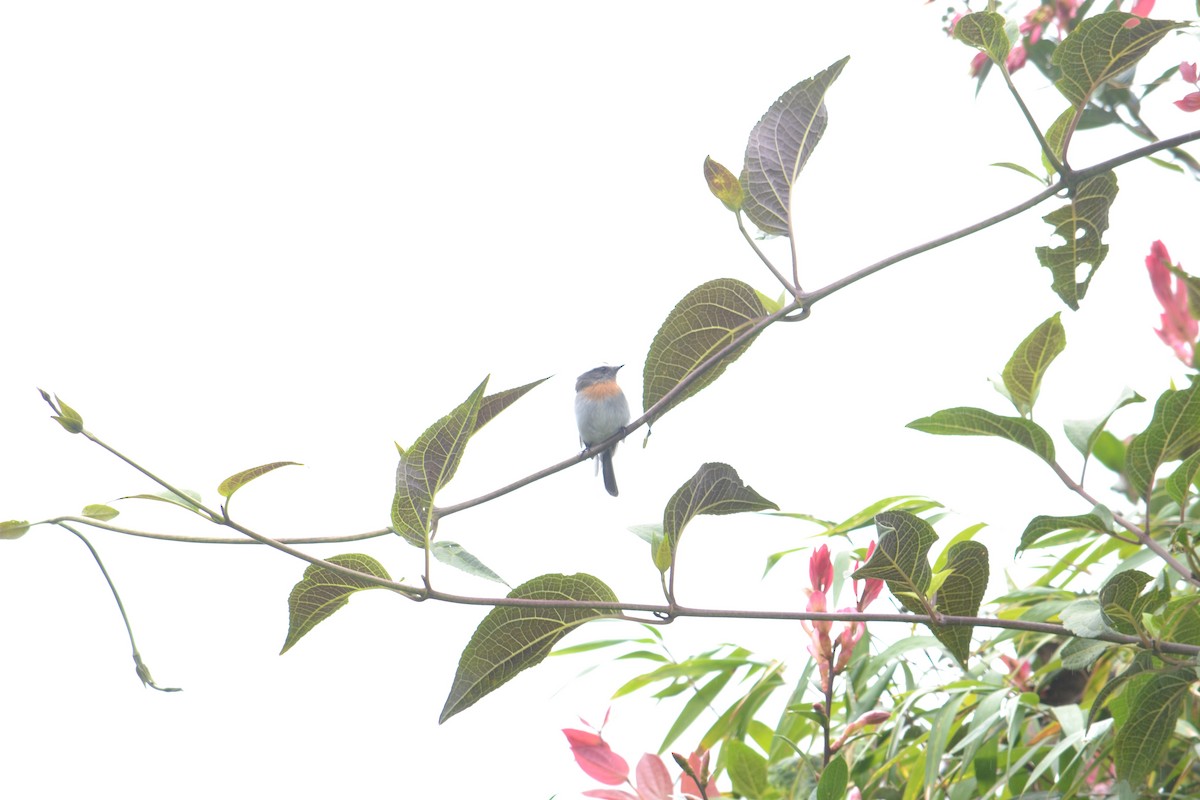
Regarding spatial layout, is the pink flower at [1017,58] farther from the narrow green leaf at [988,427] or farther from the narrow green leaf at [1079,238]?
the narrow green leaf at [988,427]

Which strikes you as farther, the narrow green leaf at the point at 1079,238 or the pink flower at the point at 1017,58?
the pink flower at the point at 1017,58

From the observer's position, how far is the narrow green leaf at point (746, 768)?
145cm

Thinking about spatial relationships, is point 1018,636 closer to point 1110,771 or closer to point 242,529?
point 1110,771

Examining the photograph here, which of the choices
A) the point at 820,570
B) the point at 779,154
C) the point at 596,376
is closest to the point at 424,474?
the point at 779,154

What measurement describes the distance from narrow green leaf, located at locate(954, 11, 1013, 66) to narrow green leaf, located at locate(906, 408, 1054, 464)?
32cm

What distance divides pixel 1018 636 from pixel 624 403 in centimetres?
218

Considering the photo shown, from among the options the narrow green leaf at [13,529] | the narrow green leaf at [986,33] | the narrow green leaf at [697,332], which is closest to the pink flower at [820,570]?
the narrow green leaf at [697,332]

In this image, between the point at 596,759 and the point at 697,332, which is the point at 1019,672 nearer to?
the point at 596,759

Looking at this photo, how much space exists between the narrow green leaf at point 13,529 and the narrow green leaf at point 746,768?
3.05ft

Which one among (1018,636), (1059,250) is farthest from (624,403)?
(1059,250)

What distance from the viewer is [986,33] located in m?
0.96

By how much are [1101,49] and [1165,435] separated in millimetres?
364

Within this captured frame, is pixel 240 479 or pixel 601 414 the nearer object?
pixel 240 479

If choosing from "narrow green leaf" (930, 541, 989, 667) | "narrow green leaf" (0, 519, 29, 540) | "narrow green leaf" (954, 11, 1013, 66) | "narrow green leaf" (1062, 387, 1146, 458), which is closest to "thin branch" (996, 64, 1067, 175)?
"narrow green leaf" (954, 11, 1013, 66)
